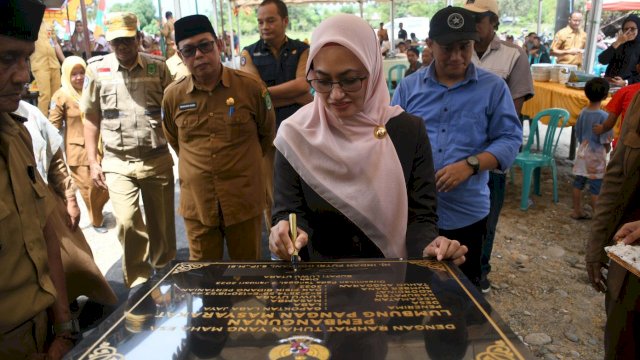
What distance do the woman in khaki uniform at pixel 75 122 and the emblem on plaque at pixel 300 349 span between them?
12.7 feet

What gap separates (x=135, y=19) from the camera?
10.8 feet

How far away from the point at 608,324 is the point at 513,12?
161ft

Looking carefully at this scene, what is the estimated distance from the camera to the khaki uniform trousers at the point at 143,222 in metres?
3.34

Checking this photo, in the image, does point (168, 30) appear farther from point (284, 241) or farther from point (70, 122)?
point (284, 241)

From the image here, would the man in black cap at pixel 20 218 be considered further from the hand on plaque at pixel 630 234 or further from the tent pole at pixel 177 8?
the tent pole at pixel 177 8

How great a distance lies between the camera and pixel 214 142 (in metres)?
2.82

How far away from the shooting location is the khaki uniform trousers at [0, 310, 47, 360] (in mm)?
1387

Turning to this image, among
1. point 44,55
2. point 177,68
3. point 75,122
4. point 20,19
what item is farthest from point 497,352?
point 44,55

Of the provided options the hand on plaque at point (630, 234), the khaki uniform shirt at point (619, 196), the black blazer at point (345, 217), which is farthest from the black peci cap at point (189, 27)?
the hand on plaque at point (630, 234)

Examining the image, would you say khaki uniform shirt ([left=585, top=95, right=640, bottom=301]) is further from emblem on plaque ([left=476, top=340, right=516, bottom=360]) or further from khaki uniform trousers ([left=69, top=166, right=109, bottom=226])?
khaki uniform trousers ([left=69, top=166, right=109, bottom=226])

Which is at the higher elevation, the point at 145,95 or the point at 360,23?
the point at 360,23

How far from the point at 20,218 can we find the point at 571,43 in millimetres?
10063

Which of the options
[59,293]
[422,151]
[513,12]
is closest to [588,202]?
[422,151]

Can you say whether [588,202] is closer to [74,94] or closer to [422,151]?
[422,151]
